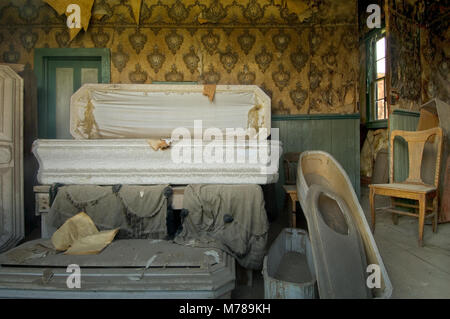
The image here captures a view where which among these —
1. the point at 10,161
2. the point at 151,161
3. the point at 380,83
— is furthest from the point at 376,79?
the point at 10,161

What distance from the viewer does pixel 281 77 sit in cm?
368

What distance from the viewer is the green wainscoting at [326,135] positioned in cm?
370

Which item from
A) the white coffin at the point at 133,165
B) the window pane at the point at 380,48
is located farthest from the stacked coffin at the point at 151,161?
the window pane at the point at 380,48

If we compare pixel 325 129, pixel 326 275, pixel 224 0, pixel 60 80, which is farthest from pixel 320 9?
pixel 60 80

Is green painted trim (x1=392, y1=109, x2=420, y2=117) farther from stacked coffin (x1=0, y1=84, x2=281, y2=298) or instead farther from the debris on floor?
the debris on floor

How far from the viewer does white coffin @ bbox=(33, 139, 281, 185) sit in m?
2.13

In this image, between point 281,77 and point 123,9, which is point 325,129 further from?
point 123,9

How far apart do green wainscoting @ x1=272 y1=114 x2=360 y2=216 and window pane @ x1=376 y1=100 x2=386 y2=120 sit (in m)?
2.19

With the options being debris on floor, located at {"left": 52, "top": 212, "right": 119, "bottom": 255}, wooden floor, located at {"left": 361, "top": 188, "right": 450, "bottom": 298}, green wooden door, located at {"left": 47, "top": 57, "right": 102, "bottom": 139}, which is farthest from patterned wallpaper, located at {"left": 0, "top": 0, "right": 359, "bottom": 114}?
→ debris on floor, located at {"left": 52, "top": 212, "right": 119, "bottom": 255}

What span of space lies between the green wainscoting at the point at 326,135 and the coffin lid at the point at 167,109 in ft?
2.33

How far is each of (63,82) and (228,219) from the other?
11.3 ft

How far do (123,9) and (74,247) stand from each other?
3381mm

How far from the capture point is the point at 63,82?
3.68 m
